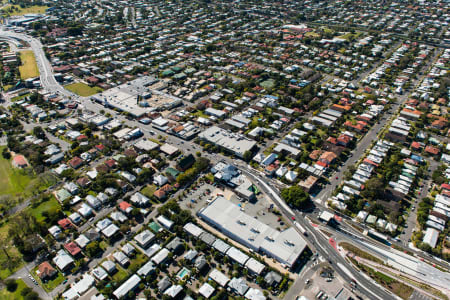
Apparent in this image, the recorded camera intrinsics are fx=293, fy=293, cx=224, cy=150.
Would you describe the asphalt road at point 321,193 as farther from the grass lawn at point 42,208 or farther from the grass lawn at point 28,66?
the grass lawn at point 42,208

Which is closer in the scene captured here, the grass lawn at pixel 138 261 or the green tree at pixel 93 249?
the grass lawn at pixel 138 261

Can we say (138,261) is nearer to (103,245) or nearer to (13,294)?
(103,245)

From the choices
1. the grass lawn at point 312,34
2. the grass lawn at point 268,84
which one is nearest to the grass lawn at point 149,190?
the grass lawn at point 268,84

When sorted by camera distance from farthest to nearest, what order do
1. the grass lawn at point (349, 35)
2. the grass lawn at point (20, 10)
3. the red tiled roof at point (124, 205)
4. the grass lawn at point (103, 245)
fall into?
the grass lawn at point (20, 10), the grass lawn at point (349, 35), the red tiled roof at point (124, 205), the grass lawn at point (103, 245)

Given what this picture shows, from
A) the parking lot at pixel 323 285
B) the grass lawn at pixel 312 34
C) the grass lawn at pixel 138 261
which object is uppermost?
the grass lawn at pixel 312 34

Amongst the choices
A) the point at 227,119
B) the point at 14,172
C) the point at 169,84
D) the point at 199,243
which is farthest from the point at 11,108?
the point at 199,243

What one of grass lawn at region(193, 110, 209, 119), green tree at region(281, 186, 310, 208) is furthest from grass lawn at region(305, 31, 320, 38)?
green tree at region(281, 186, 310, 208)
